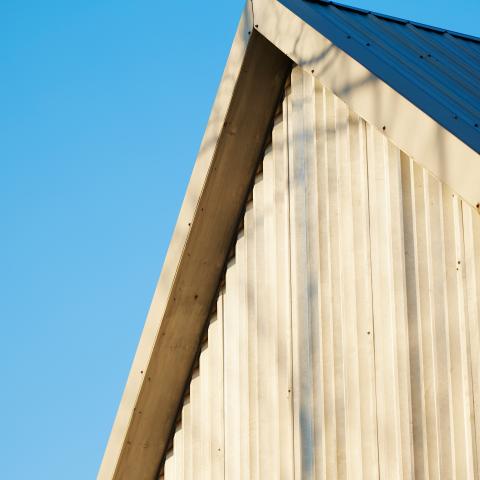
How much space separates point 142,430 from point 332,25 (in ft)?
11.0

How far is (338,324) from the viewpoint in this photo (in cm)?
814

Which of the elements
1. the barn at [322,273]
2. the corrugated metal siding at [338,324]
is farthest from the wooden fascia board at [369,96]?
the corrugated metal siding at [338,324]

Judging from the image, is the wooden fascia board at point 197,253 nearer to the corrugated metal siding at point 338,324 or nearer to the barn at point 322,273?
the barn at point 322,273

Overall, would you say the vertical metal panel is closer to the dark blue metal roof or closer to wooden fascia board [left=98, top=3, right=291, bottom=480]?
wooden fascia board [left=98, top=3, right=291, bottom=480]

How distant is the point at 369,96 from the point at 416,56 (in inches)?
40.6

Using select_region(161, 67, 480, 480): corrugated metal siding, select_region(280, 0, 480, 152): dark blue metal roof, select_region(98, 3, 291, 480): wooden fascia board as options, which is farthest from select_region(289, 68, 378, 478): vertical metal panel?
select_region(280, 0, 480, 152): dark blue metal roof

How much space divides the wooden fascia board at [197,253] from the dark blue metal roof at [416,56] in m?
0.57

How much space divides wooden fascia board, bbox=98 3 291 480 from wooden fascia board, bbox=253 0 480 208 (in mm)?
350

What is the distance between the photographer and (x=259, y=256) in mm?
9172

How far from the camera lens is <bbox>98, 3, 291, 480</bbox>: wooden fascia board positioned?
8.95 metres

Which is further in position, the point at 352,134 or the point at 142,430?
the point at 142,430

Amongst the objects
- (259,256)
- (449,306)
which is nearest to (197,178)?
(259,256)

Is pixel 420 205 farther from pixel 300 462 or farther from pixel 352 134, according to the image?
pixel 300 462

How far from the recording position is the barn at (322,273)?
709 cm
